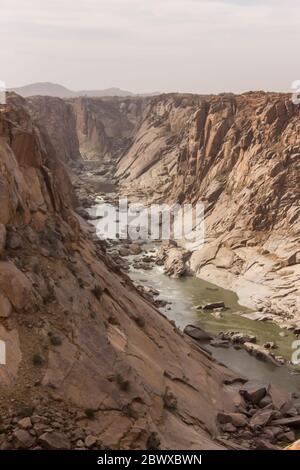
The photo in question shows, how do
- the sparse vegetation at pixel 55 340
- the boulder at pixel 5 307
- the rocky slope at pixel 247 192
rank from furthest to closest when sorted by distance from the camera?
the rocky slope at pixel 247 192
the sparse vegetation at pixel 55 340
the boulder at pixel 5 307

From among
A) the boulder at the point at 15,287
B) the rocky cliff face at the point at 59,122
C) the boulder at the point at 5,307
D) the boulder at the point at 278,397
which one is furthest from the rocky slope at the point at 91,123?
the boulder at the point at 5,307

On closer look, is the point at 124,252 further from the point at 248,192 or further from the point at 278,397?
the point at 278,397

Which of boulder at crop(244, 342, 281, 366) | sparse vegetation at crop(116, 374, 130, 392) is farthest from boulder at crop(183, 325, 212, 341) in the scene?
sparse vegetation at crop(116, 374, 130, 392)

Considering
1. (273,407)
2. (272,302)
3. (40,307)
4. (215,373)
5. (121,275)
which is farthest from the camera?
(272,302)

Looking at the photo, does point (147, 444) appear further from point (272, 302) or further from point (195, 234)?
point (195, 234)

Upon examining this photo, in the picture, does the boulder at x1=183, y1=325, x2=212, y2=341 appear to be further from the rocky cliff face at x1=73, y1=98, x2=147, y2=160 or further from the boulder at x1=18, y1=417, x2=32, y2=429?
the rocky cliff face at x1=73, y1=98, x2=147, y2=160

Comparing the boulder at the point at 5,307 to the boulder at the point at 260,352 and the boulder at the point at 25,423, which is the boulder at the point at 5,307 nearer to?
the boulder at the point at 25,423

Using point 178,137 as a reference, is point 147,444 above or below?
below

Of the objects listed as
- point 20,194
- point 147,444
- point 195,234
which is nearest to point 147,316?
point 20,194
